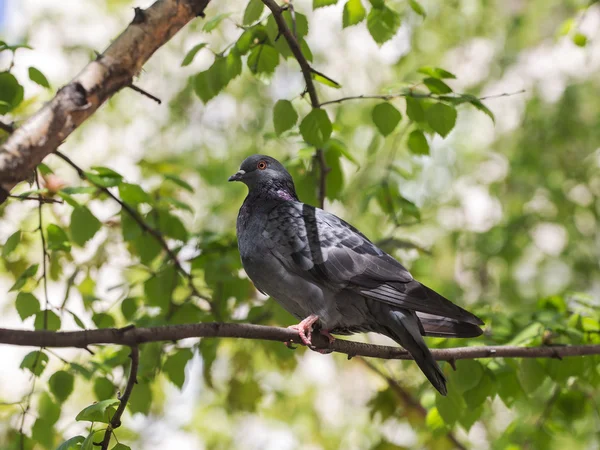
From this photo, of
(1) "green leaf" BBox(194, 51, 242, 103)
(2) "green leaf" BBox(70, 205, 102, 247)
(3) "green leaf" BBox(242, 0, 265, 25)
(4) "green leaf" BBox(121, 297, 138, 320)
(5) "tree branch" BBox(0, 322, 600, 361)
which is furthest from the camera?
(4) "green leaf" BBox(121, 297, 138, 320)

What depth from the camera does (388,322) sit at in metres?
3.48

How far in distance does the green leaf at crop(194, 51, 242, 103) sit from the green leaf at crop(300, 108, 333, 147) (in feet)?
1.49

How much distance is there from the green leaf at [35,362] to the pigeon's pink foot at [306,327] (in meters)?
1.37

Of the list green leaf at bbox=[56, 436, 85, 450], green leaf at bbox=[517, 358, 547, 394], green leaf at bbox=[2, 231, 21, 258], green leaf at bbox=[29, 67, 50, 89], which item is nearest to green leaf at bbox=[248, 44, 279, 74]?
green leaf at bbox=[29, 67, 50, 89]

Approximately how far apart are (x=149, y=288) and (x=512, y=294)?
534cm

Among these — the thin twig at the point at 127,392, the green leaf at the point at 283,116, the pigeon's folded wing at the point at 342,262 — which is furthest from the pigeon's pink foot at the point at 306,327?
the green leaf at the point at 283,116

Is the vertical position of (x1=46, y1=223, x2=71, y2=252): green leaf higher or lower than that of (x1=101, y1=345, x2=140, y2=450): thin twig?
higher

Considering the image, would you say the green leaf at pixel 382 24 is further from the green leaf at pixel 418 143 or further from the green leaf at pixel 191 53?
the green leaf at pixel 191 53

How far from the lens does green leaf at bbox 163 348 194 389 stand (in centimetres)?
400

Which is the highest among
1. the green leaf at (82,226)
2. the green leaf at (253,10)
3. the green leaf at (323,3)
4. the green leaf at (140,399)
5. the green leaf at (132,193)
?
the green leaf at (323,3)

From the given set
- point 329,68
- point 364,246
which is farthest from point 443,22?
point 364,246

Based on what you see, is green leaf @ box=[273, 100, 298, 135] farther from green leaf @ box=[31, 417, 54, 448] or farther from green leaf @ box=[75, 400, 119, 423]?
green leaf @ box=[31, 417, 54, 448]

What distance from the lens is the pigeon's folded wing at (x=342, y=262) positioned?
3.41 m

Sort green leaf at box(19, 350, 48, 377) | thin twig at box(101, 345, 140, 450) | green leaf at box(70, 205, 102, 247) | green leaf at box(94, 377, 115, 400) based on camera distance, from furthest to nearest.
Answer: green leaf at box(94, 377, 115, 400) → green leaf at box(70, 205, 102, 247) → green leaf at box(19, 350, 48, 377) → thin twig at box(101, 345, 140, 450)
